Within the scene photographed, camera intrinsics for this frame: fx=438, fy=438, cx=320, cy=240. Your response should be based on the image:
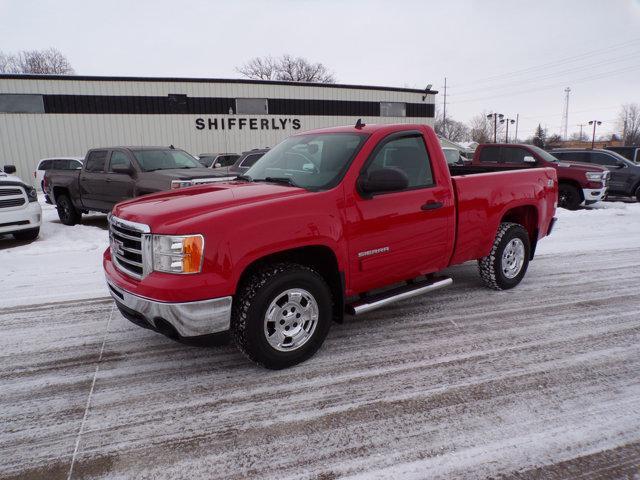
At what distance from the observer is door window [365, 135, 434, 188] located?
13.3 ft

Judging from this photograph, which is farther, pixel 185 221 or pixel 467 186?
pixel 467 186

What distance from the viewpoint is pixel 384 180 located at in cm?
350

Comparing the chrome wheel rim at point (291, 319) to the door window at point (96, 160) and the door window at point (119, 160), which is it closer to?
the door window at point (119, 160)

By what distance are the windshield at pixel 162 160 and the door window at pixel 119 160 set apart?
10.1 inches

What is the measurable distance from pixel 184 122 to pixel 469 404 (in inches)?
1075

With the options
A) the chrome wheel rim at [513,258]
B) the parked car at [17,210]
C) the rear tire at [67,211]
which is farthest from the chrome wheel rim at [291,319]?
the rear tire at [67,211]

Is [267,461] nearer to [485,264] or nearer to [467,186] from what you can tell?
[467,186]

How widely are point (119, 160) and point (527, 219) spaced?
8480mm

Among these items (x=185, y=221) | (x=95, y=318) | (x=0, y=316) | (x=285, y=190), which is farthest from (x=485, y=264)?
(x=0, y=316)

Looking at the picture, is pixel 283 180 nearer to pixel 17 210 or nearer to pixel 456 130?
pixel 17 210

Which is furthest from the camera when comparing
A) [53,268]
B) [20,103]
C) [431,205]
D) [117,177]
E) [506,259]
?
[20,103]

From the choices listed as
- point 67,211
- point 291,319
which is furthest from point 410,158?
point 67,211

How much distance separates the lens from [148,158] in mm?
9602

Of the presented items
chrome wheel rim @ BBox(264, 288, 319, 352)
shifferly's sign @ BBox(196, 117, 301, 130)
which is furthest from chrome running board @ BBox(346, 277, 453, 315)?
shifferly's sign @ BBox(196, 117, 301, 130)
